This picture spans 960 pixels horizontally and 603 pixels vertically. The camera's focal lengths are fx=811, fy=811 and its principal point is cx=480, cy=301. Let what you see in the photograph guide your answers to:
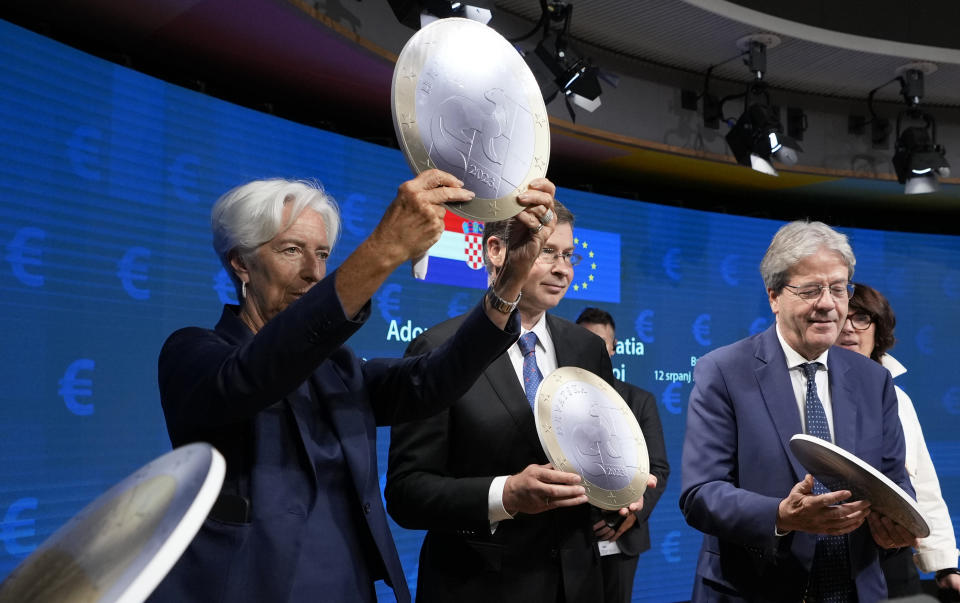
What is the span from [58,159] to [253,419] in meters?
2.23

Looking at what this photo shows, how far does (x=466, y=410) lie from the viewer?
1.76 m

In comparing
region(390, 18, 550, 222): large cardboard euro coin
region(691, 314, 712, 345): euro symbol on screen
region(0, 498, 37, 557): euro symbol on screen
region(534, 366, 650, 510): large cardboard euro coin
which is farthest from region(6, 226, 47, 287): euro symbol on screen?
region(691, 314, 712, 345): euro symbol on screen

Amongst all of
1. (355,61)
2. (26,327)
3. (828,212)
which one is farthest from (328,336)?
(828,212)

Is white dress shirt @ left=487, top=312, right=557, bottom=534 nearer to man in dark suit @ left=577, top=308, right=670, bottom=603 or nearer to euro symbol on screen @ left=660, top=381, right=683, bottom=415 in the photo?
man in dark suit @ left=577, top=308, right=670, bottom=603

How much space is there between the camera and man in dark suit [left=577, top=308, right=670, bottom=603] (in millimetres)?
2279

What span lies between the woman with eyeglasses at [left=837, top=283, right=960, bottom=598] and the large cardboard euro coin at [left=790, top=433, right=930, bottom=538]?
433 mm

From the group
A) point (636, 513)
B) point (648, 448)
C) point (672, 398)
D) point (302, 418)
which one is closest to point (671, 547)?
point (672, 398)

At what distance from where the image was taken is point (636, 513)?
8.16 ft

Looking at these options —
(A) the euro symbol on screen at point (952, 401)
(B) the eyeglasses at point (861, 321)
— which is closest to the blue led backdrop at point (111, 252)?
(B) the eyeglasses at point (861, 321)

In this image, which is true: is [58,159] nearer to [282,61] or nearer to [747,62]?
[282,61]

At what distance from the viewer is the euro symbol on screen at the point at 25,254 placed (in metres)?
2.80

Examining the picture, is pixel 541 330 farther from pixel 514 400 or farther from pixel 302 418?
pixel 302 418

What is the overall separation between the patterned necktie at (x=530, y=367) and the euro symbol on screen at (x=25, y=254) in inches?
75.9

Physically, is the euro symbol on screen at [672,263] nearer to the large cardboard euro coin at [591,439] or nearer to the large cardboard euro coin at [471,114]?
the large cardboard euro coin at [591,439]
